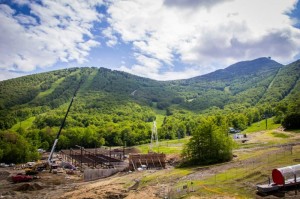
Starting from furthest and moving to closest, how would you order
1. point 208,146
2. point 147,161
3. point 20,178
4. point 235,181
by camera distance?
point 147,161 < point 20,178 < point 208,146 < point 235,181

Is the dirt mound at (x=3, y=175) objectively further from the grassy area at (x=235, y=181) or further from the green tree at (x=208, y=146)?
the grassy area at (x=235, y=181)

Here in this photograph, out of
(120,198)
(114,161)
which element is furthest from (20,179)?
(120,198)

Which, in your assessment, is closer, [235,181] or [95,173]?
[235,181]

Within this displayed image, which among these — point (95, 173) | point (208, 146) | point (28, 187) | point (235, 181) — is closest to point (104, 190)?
point (28, 187)

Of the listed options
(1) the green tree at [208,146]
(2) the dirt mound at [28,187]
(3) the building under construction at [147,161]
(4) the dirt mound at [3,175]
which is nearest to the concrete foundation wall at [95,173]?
(3) the building under construction at [147,161]

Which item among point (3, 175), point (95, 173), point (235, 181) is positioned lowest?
point (3, 175)

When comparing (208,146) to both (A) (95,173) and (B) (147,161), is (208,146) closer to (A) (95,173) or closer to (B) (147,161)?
(B) (147,161)

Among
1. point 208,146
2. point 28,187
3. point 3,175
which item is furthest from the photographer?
point 3,175

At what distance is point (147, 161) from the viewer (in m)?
90.4

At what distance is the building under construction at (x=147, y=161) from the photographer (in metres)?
88.2

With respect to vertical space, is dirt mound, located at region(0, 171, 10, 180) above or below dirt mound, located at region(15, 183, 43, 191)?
below

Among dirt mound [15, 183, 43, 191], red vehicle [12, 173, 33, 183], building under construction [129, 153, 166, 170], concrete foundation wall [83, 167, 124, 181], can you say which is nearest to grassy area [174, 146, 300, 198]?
building under construction [129, 153, 166, 170]

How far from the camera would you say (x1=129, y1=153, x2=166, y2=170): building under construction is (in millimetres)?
88188

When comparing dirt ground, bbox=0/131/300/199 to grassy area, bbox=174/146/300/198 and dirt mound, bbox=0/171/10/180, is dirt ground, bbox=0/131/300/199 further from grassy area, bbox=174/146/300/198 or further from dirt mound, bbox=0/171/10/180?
dirt mound, bbox=0/171/10/180
